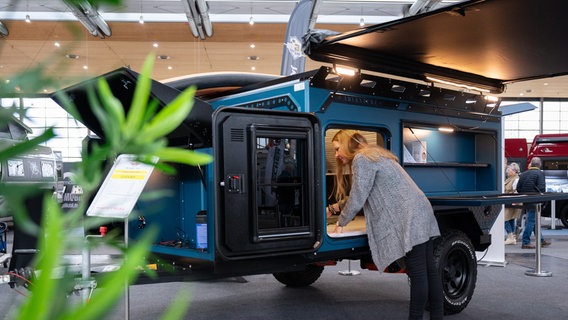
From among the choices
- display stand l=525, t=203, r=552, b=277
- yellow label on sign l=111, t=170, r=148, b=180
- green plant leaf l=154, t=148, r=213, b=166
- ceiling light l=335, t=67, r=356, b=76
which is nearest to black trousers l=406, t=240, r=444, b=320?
ceiling light l=335, t=67, r=356, b=76

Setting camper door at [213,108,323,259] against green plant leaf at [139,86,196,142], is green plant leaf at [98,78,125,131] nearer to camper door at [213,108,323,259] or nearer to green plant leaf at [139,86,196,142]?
green plant leaf at [139,86,196,142]

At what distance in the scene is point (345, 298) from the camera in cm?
547

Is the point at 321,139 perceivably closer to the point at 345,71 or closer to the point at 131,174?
the point at 345,71

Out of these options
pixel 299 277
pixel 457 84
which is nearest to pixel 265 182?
pixel 299 277

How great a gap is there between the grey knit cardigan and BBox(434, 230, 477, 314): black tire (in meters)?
0.73

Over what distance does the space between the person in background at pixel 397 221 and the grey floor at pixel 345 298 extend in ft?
2.90

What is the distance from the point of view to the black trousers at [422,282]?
3854mm

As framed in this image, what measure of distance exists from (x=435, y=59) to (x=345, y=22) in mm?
8475

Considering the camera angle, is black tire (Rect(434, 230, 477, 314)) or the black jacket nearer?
black tire (Rect(434, 230, 477, 314))

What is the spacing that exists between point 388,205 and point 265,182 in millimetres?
971

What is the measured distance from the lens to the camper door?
11.0 ft

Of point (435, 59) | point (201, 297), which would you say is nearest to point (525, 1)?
point (435, 59)

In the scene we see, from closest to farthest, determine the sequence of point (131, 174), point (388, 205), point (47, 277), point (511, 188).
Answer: point (47, 277)
point (131, 174)
point (388, 205)
point (511, 188)

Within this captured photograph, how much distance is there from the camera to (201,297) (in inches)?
216
